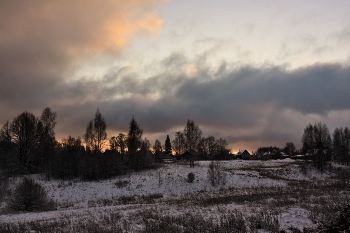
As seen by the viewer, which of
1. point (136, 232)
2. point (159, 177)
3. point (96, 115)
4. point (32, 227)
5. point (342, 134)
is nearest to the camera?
point (136, 232)

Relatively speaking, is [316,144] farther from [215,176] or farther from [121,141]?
[121,141]

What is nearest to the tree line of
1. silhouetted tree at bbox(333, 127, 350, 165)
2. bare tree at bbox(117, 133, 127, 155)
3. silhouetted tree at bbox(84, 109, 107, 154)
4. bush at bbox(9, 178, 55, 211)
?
silhouetted tree at bbox(84, 109, 107, 154)

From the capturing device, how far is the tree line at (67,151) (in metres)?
53.7

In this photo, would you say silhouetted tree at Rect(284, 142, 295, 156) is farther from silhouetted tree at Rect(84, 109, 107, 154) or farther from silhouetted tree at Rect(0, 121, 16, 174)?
silhouetted tree at Rect(0, 121, 16, 174)

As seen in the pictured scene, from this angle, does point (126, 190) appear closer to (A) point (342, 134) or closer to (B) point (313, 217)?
(B) point (313, 217)

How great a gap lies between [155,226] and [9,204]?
25.1 metres

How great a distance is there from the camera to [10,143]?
5934 cm

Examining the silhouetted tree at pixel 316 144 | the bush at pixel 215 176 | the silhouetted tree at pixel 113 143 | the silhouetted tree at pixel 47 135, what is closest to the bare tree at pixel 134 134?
the silhouetted tree at pixel 113 143

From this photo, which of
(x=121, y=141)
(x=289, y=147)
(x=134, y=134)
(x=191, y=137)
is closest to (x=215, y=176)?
(x=191, y=137)

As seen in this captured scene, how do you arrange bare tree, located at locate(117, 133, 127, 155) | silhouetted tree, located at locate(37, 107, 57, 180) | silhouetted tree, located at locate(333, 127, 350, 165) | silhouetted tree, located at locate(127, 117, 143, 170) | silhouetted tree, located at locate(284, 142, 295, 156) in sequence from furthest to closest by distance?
silhouetted tree, located at locate(284, 142, 295, 156) → silhouetted tree, located at locate(333, 127, 350, 165) → bare tree, located at locate(117, 133, 127, 155) → silhouetted tree, located at locate(127, 117, 143, 170) → silhouetted tree, located at locate(37, 107, 57, 180)

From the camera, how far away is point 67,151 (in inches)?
2314

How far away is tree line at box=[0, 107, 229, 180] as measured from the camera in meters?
53.7

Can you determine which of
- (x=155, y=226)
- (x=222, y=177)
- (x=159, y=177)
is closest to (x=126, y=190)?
(x=159, y=177)

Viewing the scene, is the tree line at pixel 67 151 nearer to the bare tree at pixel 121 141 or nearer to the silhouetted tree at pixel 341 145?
the bare tree at pixel 121 141
